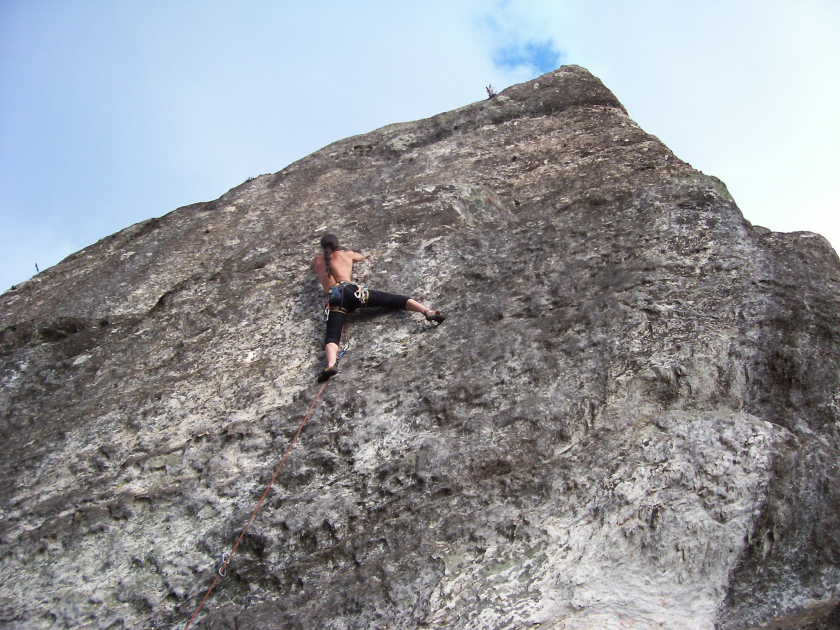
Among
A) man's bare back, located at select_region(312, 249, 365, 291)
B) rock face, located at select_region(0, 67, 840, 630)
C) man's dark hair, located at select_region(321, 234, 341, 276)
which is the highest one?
man's dark hair, located at select_region(321, 234, 341, 276)

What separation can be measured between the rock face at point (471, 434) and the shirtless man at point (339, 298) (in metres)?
0.17

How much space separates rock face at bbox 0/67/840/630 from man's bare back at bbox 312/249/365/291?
0.73ft

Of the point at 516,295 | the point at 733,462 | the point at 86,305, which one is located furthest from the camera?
the point at 86,305

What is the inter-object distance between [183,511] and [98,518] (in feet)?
2.29

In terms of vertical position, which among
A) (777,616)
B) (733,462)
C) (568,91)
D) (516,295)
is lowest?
(777,616)

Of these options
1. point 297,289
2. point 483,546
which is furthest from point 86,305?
point 483,546

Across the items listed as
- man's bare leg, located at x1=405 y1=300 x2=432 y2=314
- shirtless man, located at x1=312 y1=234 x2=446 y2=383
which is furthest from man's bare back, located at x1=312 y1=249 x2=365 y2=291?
man's bare leg, located at x1=405 y1=300 x2=432 y2=314

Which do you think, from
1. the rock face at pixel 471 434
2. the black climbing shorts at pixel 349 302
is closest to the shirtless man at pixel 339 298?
the black climbing shorts at pixel 349 302

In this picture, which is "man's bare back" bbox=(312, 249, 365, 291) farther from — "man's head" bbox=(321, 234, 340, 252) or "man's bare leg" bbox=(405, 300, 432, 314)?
"man's bare leg" bbox=(405, 300, 432, 314)

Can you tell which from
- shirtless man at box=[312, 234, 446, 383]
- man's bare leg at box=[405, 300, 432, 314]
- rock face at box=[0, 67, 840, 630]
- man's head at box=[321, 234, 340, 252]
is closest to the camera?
rock face at box=[0, 67, 840, 630]

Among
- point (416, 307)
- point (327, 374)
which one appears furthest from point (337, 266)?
point (327, 374)

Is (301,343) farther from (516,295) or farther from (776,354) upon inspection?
(776,354)

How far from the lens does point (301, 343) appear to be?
263 inches

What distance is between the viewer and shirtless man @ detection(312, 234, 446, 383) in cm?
633
